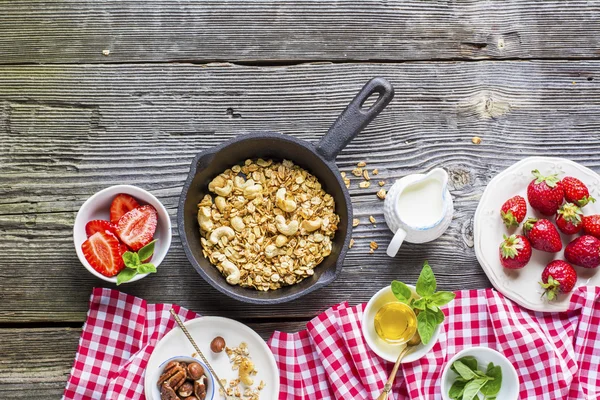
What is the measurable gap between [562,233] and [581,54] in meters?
0.51

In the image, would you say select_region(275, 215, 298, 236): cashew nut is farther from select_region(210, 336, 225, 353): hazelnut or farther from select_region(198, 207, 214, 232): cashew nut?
select_region(210, 336, 225, 353): hazelnut

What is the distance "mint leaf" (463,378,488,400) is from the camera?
1504mm

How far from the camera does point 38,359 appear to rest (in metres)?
1.60

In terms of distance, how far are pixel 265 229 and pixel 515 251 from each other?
2.07 feet

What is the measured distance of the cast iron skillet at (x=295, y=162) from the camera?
4.73 feet

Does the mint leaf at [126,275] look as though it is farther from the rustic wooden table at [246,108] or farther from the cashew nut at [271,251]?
the cashew nut at [271,251]

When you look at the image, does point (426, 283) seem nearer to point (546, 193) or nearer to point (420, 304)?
point (420, 304)

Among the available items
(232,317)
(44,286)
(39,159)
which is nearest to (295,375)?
(232,317)

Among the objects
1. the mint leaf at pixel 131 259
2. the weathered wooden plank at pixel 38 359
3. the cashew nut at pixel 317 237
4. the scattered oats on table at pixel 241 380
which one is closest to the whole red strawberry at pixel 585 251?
the cashew nut at pixel 317 237

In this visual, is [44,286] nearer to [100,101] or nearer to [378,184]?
[100,101]

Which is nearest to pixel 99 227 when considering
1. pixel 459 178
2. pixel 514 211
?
pixel 459 178

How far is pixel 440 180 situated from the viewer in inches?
60.5

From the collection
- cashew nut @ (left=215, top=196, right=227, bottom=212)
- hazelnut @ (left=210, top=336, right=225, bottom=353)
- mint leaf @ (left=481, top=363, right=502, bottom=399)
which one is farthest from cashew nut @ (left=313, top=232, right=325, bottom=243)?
mint leaf @ (left=481, top=363, right=502, bottom=399)

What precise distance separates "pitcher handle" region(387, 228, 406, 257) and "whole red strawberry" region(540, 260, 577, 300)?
1.29 feet
